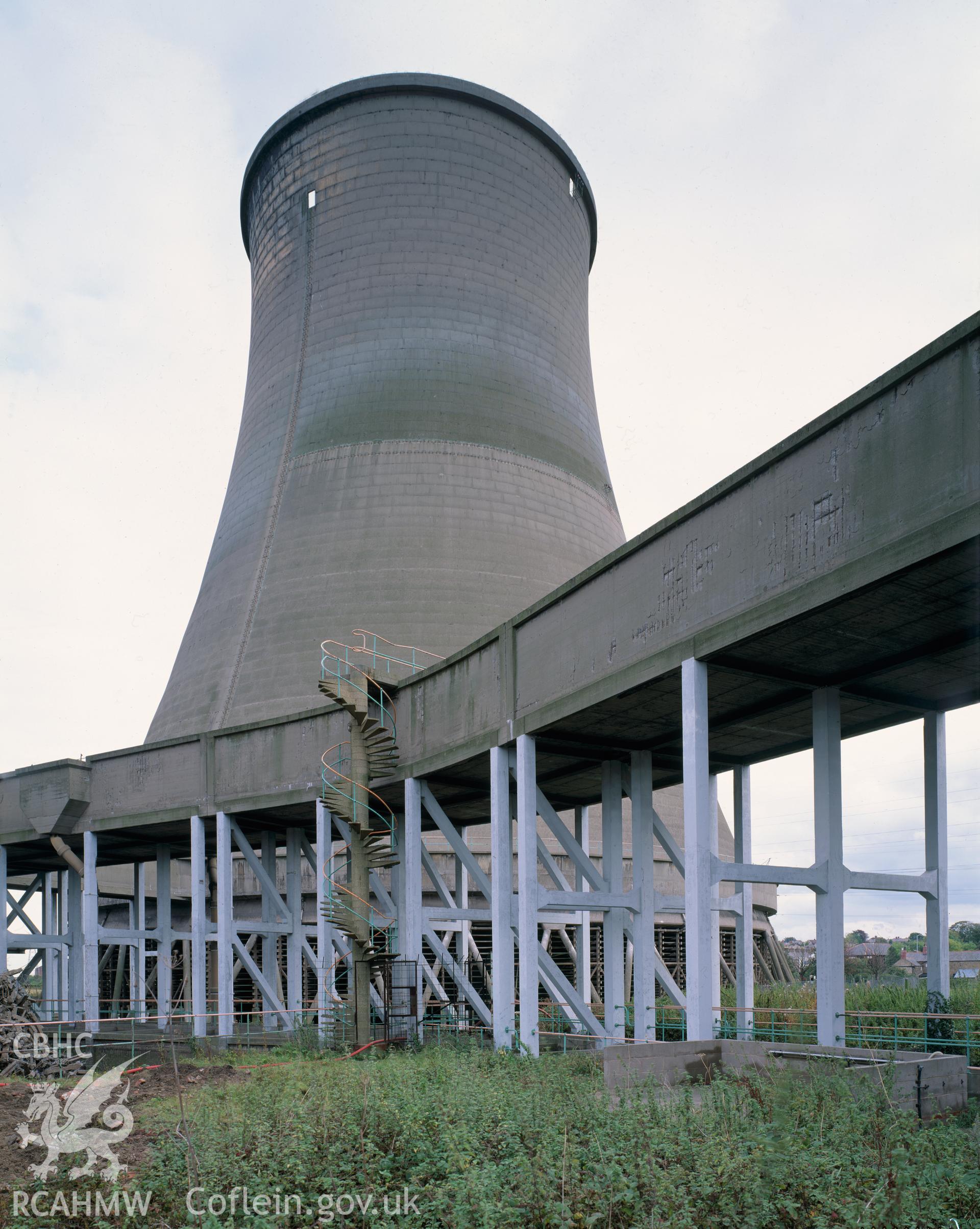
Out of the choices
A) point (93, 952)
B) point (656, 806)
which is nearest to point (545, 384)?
point (656, 806)

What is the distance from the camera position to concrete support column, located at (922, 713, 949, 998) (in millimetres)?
15656

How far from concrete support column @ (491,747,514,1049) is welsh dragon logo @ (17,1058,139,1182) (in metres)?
6.57

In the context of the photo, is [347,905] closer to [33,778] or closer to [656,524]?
[656,524]

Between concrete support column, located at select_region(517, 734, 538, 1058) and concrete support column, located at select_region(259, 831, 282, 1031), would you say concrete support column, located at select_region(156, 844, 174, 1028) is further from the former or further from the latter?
concrete support column, located at select_region(517, 734, 538, 1058)

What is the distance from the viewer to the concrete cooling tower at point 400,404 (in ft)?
89.2

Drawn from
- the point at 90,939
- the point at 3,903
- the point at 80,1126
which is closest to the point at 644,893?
the point at 80,1126

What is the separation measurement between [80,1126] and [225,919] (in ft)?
48.8

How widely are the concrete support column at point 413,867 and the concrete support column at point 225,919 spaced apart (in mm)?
5677

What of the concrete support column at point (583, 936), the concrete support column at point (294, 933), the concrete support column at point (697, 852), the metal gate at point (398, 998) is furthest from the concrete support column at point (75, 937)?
the concrete support column at point (697, 852)

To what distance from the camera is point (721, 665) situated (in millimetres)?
13125

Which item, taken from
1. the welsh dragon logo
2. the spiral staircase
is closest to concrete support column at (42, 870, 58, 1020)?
the spiral staircase

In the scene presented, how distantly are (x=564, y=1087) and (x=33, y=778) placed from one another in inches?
842

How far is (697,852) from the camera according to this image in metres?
12.4

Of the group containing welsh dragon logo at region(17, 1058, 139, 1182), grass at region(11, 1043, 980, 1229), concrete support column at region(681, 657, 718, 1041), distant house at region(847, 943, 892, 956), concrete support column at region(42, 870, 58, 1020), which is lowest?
distant house at region(847, 943, 892, 956)
